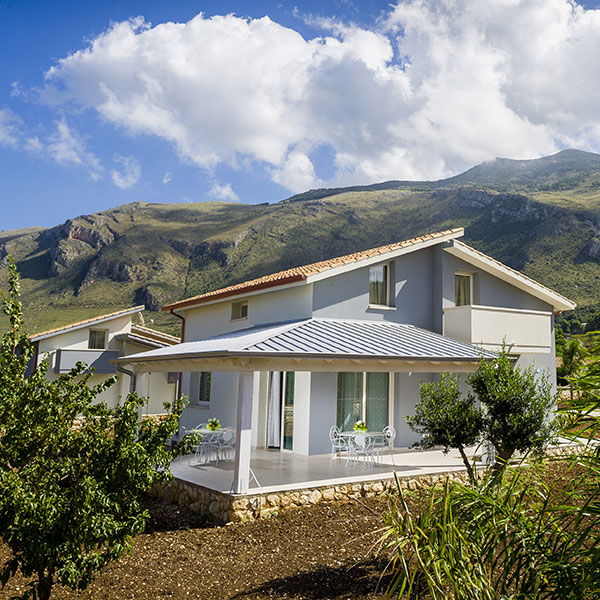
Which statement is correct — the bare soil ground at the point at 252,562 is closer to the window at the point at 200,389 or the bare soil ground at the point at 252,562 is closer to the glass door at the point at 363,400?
the glass door at the point at 363,400

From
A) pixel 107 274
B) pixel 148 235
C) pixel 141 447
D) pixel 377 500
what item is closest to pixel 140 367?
pixel 377 500

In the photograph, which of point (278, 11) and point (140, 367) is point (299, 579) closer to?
point (140, 367)

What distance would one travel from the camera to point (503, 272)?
19719 millimetres

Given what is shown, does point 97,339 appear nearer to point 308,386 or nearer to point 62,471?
point 308,386

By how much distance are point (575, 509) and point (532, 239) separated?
77.2 metres

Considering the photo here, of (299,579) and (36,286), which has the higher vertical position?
(36,286)

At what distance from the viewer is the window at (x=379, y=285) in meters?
17.8

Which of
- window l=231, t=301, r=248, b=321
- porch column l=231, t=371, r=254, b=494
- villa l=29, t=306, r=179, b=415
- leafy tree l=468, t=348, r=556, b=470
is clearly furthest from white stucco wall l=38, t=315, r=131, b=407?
leafy tree l=468, t=348, r=556, b=470

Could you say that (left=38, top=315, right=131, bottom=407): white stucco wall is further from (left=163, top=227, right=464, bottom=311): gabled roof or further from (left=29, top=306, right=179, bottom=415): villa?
(left=163, top=227, right=464, bottom=311): gabled roof

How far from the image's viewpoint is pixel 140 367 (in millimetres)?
15977

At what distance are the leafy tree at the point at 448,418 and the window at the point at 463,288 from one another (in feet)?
28.7

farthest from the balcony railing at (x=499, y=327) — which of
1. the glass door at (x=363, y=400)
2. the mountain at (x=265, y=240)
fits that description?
the mountain at (x=265, y=240)

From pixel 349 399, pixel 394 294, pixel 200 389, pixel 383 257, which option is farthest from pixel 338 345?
pixel 200 389

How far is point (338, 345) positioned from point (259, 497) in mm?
4067
